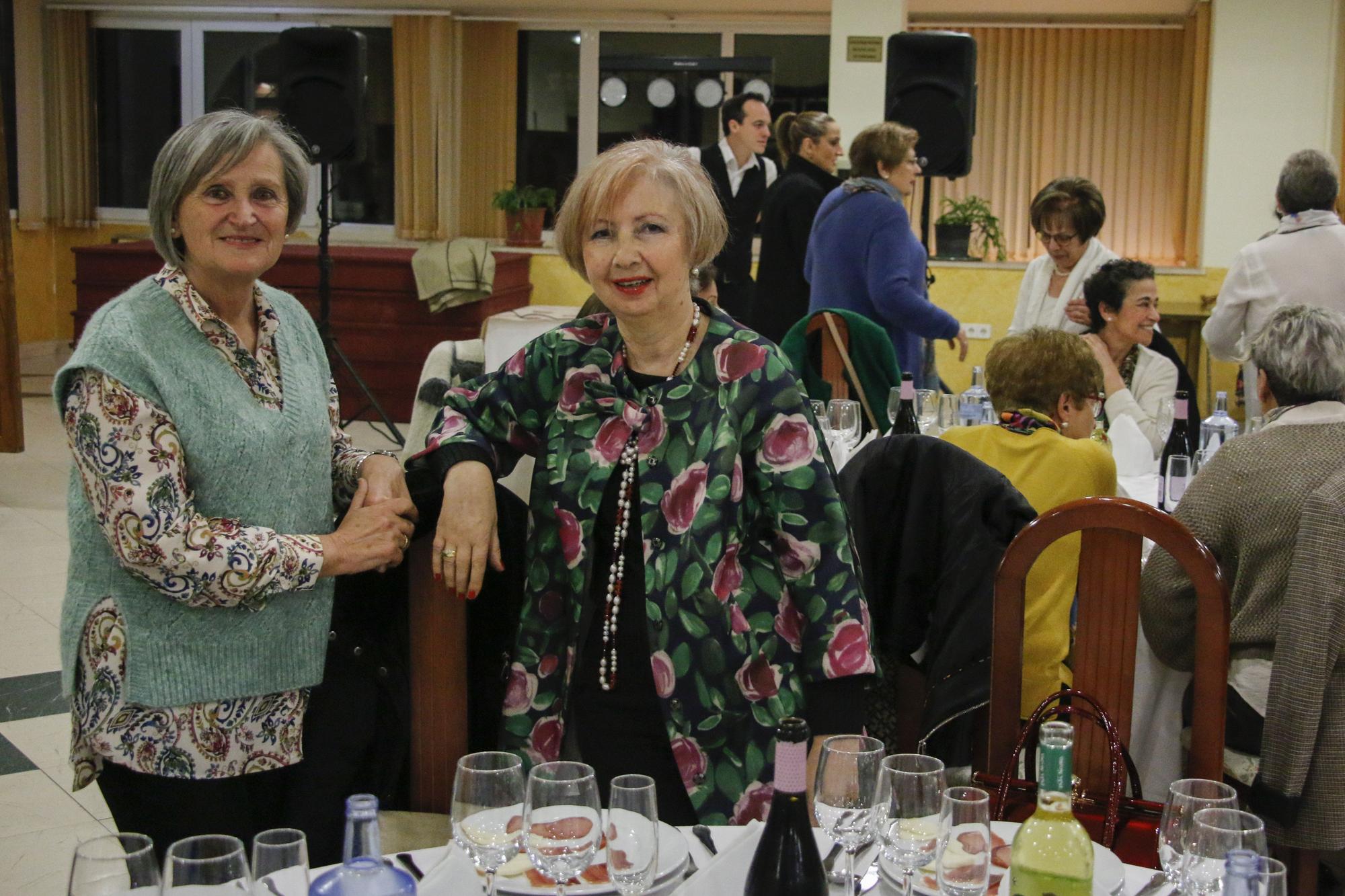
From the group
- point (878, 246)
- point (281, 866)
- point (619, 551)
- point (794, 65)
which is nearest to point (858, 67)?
point (794, 65)

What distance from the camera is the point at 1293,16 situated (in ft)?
27.4

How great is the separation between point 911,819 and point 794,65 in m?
9.58

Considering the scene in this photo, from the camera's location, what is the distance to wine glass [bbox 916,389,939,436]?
387 cm

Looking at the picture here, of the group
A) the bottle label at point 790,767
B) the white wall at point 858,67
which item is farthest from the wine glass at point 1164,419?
the white wall at point 858,67

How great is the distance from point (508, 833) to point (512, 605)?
70cm

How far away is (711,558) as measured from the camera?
5.75 feet

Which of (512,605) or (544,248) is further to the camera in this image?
(544,248)

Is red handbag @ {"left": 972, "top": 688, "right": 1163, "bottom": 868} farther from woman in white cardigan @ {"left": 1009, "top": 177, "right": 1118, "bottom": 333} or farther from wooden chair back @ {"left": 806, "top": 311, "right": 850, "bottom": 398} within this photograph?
woman in white cardigan @ {"left": 1009, "top": 177, "right": 1118, "bottom": 333}

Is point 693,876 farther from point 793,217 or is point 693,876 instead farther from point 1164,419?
point 793,217

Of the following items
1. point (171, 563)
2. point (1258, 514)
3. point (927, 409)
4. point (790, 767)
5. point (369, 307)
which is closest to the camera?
point (790, 767)

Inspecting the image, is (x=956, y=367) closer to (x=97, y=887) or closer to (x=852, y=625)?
(x=852, y=625)

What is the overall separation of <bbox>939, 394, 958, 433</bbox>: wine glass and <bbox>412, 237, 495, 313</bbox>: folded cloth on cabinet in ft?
16.6

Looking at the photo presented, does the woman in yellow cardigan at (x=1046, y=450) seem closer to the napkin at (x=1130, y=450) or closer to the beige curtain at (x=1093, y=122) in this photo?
the napkin at (x=1130, y=450)

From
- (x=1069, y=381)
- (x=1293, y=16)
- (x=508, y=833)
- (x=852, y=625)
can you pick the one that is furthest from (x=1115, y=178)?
(x=508, y=833)
